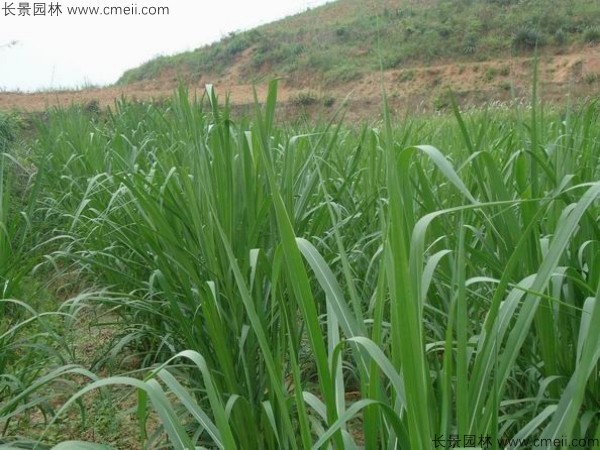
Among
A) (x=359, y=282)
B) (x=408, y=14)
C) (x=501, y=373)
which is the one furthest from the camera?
(x=408, y=14)

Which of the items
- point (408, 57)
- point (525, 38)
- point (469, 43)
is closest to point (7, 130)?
point (525, 38)

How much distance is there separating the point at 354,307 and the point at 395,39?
81.6 ft

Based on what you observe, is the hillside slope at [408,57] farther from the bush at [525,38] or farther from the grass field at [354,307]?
the grass field at [354,307]

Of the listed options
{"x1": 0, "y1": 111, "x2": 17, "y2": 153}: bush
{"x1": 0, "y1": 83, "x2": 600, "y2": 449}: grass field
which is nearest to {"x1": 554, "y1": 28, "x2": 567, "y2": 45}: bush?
{"x1": 0, "y1": 111, "x2": 17, "y2": 153}: bush

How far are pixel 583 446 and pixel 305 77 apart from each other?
23007 mm

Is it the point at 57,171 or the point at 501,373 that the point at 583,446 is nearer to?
the point at 501,373

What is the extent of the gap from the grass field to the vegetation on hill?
17802mm

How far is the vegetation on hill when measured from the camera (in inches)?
829

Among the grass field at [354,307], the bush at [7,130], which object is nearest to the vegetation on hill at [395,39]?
the bush at [7,130]

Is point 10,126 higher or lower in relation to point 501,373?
higher

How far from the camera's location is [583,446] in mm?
981

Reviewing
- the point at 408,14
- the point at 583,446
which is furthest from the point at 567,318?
the point at 408,14

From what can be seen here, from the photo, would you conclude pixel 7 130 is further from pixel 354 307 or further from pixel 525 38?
pixel 525 38

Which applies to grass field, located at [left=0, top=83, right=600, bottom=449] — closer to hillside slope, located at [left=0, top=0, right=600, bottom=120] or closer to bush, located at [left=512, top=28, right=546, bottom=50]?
hillside slope, located at [left=0, top=0, right=600, bottom=120]
